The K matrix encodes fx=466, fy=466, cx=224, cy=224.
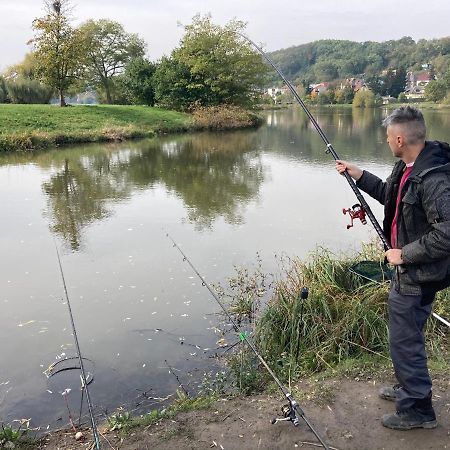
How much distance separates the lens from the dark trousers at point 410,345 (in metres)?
2.42

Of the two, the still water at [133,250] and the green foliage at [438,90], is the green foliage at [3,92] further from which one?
the green foliage at [438,90]

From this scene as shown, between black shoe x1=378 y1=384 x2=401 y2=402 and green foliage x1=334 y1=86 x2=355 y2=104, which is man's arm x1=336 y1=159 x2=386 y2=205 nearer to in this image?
black shoe x1=378 y1=384 x2=401 y2=402

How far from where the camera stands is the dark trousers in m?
2.42

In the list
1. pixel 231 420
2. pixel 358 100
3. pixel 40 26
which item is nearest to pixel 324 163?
pixel 231 420

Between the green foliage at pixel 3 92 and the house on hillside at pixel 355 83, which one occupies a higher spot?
the house on hillside at pixel 355 83

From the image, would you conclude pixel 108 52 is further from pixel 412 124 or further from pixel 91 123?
pixel 412 124

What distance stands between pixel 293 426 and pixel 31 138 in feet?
55.7

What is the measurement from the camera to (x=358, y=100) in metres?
57.1

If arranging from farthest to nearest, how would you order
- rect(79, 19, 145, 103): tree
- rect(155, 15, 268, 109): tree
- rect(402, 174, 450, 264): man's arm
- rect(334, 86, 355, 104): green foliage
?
rect(334, 86, 355, 104): green foliage → rect(79, 19, 145, 103): tree → rect(155, 15, 268, 109): tree → rect(402, 174, 450, 264): man's arm

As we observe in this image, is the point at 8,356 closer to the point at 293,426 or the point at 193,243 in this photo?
the point at 293,426

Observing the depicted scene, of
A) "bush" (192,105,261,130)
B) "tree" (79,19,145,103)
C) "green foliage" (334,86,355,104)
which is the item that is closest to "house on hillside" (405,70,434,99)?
"green foliage" (334,86,355,104)

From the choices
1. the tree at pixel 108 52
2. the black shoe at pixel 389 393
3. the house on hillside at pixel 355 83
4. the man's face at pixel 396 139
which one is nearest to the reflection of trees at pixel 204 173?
the black shoe at pixel 389 393

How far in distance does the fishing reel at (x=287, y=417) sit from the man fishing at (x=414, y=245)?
1.69ft

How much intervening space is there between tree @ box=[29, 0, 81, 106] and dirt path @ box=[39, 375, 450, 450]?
2372 cm
